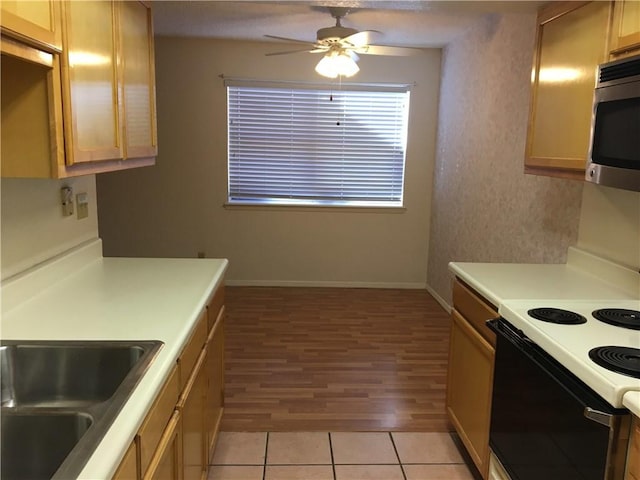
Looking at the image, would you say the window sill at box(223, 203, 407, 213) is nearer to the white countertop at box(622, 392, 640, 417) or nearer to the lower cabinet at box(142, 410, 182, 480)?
the lower cabinet at box(142, 410, 182, 480)

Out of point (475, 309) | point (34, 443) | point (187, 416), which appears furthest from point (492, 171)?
point (34, 443)

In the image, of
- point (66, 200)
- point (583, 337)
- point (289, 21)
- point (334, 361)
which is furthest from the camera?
point (289, 21)

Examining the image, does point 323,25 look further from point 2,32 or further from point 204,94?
point 2,32

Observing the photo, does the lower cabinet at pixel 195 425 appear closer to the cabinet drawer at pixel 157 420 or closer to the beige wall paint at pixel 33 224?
the cabinet drawer at pixel 157 420

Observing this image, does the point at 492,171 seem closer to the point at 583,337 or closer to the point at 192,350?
the point at 583,337

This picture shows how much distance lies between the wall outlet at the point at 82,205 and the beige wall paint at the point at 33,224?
3 centimetres

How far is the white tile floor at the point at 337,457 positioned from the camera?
2379mm

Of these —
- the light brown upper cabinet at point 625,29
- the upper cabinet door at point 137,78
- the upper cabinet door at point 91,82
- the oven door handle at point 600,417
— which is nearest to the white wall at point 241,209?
the upper cabinet door at point 137,78

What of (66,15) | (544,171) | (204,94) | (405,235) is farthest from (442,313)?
(66,15)

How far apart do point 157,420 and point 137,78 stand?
1563 millimetres

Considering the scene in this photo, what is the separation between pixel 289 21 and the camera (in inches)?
165

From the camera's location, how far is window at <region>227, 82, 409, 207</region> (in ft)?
17.3

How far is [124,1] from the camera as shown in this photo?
209 cm

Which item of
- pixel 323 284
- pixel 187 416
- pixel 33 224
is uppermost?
pixel 33 224
